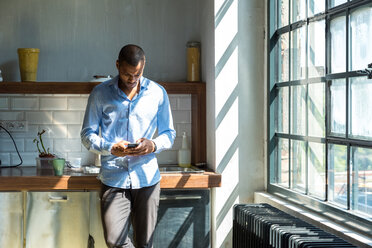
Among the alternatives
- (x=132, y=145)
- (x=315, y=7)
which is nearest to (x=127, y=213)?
(x=132, y=145)

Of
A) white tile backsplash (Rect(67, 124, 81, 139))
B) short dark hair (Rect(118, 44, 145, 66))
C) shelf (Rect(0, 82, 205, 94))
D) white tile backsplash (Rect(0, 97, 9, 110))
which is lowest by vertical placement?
white tile backsplash (Rect(67, 124, 81, 139))

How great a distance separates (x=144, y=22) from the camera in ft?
16.8

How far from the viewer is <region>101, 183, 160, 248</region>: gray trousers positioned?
12.1 feet

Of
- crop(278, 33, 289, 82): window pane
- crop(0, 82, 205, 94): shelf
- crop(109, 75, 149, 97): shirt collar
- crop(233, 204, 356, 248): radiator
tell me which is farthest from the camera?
crop(0, 82, 205, 94): shelf

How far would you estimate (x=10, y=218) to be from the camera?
13.7ft

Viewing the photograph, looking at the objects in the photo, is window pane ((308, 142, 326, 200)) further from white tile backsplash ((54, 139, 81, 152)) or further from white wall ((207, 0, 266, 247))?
white tile backsplash ((54, 139, 81, 152))

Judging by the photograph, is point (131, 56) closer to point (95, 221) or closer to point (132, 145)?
point (132, 145)

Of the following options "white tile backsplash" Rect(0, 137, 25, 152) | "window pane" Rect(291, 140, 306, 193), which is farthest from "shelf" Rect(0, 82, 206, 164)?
"window pane" Rect(291, 140, 306, 193)

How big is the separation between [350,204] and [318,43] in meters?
1.07

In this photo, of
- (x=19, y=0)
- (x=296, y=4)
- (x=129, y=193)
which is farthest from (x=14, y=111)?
(x=296, y=4)

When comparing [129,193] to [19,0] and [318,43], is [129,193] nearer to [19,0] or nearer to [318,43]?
[318,43]

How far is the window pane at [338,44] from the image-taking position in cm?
320

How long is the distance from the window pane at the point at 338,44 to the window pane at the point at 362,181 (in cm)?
52

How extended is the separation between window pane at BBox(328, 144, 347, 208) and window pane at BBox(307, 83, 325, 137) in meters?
0.21
